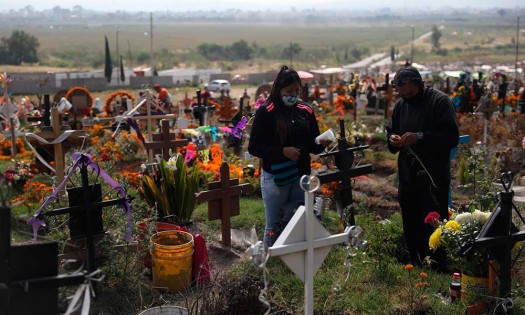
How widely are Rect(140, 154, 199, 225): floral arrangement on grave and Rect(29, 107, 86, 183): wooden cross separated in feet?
2.73

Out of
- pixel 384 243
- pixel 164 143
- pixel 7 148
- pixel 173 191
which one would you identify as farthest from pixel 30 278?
pixel 7 148

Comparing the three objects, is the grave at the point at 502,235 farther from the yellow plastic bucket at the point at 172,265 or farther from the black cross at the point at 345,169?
the yellow plastic bucket at the point at 172,265

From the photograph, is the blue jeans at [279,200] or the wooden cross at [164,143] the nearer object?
the blue jeans at [279,200]

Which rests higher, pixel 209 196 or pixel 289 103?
pixel 289 103

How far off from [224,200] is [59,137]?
1.96m

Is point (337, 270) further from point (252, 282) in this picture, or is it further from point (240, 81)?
point (240, 81)

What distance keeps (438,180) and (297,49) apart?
9880cm

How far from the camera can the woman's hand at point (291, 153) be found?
16.9 ft

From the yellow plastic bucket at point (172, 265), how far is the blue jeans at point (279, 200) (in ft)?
2.24

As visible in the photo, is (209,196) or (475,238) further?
(209,196)

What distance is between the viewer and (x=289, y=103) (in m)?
5.23

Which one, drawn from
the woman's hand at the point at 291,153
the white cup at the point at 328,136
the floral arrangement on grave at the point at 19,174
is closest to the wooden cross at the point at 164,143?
the floral arrangement on grave at the point at 19,174

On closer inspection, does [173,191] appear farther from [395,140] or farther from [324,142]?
[395,140]

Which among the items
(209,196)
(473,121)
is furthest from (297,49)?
(209,196)
